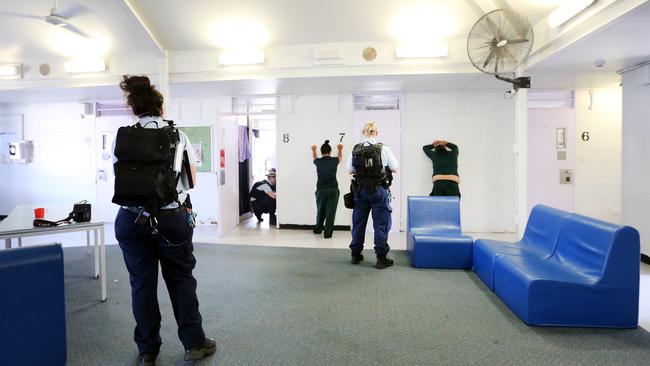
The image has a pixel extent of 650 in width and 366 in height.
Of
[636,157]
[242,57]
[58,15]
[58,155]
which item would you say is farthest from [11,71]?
[636,157]

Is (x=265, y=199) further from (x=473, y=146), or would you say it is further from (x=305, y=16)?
(x=473, y=146)

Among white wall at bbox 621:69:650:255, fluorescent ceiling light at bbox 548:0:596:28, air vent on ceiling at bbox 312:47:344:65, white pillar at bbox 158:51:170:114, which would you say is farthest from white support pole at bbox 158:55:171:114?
white wall at bbox 621:69:650:255

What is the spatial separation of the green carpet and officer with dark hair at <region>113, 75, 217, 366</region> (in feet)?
0.78

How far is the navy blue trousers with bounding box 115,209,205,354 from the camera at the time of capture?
2.13 metres

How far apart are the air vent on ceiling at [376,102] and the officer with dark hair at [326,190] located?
97 cm

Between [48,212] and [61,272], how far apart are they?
2378 mm

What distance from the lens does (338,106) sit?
22.0ft

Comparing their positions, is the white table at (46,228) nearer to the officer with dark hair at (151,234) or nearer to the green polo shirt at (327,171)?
the officer with dark hair at (151,234)

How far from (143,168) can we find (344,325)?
1.75 metres

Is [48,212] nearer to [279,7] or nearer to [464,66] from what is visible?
[279,7]

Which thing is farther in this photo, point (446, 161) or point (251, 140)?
point (251, 140)

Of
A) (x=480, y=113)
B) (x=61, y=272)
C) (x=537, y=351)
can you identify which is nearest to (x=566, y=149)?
(x=480, y=113)

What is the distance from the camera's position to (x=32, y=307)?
5.58 feet

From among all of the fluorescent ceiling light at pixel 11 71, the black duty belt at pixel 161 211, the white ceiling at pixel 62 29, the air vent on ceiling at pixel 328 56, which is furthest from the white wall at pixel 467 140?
the black duty belt at pixel 161 211
